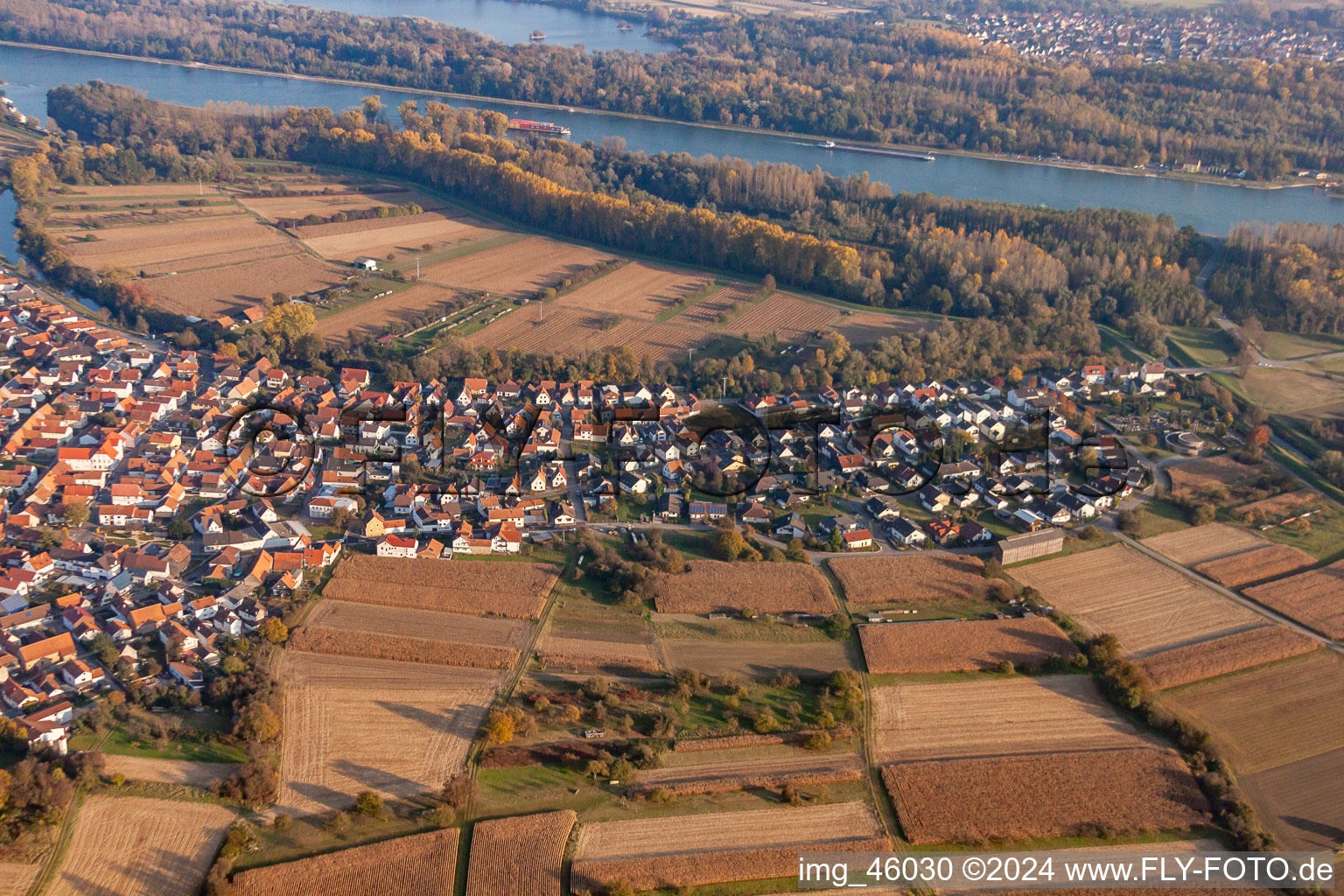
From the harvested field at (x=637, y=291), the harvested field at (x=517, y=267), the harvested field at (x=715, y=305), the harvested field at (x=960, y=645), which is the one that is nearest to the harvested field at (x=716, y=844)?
the harvested field at (x=960, y=645)

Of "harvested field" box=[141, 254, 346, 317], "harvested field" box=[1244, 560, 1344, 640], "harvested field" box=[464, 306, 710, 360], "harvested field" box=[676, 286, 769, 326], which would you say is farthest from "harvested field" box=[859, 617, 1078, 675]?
"harvested field" box=[141, 254, 346, 317]

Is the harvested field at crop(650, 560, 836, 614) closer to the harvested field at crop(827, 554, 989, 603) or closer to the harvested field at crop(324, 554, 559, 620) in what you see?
the harvested field at crop(827, 554, 989, 603)

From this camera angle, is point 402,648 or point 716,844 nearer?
point 716,844

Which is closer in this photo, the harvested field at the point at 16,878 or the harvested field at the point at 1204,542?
the harvested field at the point at 16,878

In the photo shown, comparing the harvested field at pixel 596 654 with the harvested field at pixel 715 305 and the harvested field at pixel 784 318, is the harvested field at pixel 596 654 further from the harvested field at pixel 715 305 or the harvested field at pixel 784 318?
the harvested field at pixel 715 305

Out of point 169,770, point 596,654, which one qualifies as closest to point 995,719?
point 596,654

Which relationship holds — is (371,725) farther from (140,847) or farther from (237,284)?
(237,284)

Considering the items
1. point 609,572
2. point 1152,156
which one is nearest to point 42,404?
point 609,572
